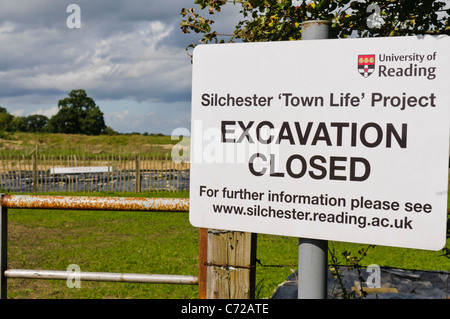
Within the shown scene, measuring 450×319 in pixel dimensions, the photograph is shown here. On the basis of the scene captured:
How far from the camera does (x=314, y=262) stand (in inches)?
60.7

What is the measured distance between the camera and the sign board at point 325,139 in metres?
1.41

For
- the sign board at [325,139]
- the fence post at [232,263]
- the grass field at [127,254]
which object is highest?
the sign board at [325,139]

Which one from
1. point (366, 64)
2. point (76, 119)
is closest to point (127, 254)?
point (366, 64)

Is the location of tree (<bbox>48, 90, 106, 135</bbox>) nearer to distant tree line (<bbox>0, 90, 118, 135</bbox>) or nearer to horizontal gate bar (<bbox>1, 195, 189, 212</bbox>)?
distant tree line (<bbox>0, 90, 118, 135</bbox>)

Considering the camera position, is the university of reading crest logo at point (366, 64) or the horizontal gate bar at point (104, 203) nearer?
the university of reading crest logo at point (366, 64)

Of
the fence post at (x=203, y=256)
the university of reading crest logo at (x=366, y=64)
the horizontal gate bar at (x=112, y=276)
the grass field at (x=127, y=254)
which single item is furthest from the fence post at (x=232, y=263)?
the grass field at (x=127, y=254)

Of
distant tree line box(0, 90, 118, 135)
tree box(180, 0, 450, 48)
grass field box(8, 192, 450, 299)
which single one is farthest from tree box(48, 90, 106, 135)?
tree box(180, 0, 450, 48)

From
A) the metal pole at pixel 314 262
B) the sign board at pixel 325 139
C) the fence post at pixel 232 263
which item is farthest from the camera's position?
the fence post at pixel 232 263

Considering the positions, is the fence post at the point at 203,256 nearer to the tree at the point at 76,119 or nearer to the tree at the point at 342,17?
the tree at the point at 342,17

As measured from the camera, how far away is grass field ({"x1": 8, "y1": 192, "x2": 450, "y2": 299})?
555 centimetres

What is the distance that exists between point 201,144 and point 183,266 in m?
5.30

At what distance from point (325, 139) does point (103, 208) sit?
1209 mm

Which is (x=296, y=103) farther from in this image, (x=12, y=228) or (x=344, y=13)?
(x=12, y=228)
